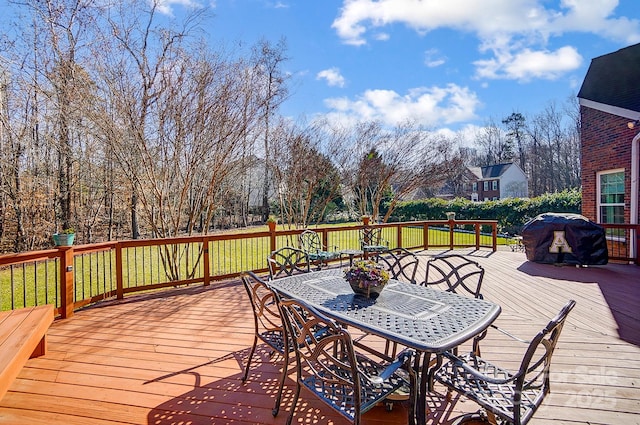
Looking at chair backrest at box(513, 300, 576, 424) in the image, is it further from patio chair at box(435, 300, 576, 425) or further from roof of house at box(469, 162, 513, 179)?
roof of house at box(469, 162, 513, 179)

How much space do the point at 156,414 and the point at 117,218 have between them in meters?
7.13

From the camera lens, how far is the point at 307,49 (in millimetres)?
8047

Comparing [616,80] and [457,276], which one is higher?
[616,80]

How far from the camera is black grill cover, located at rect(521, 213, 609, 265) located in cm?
597

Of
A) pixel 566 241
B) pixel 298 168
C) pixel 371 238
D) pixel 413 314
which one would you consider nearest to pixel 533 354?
pixel 413 314

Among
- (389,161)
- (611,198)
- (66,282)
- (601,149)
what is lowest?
(66,282)

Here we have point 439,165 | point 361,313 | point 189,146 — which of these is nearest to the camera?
point 361,313

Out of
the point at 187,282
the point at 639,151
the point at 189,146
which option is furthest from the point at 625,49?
the point at 187,282

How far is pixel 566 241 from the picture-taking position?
20.2 feet

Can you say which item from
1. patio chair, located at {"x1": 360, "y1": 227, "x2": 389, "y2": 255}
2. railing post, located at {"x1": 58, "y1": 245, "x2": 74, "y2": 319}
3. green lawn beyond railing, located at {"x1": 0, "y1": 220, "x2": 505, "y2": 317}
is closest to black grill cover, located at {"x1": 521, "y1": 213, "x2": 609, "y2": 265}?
green lawn beyond railing, located at {"x1": 0, "y1": 220, "x2": 505, "y2": 317}

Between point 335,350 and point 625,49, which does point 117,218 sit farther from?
point 625,49

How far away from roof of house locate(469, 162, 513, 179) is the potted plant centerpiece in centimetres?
2812

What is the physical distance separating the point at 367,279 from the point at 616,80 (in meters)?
10.0

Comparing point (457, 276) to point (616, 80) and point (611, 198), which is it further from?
point (616, 80)
